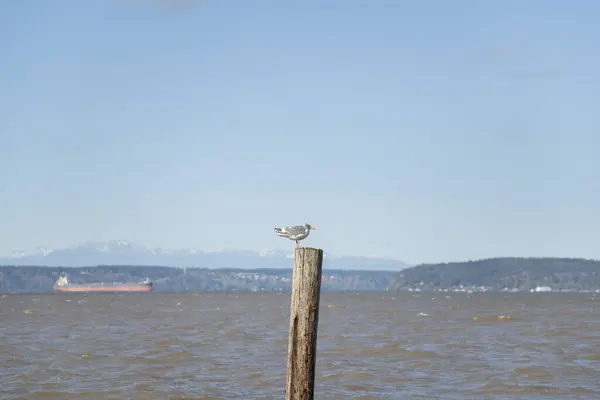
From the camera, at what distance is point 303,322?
1462cm

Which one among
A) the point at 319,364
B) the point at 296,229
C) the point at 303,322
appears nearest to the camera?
the point at 303,322

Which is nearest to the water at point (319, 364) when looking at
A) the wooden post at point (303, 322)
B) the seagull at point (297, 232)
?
the seagull at point (297, 232)

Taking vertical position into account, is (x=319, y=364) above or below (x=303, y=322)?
below

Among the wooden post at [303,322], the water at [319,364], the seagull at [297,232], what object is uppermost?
the seagull at [297,232]

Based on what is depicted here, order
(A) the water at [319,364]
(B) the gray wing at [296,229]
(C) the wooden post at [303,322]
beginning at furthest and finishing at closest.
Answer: (A) the water at [319,364] < (B) the gray wing at [296,229] < (C) the wooden post at [303,322]

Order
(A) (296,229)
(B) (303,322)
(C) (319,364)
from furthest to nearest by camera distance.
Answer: (C) (319,364) → (A) (296,229) → (B) (303,322)

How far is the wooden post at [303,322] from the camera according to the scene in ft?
47.4

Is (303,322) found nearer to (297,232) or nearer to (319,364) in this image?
(297,232)

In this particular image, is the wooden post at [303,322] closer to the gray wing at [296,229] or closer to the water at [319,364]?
the gray wing at [296,229]

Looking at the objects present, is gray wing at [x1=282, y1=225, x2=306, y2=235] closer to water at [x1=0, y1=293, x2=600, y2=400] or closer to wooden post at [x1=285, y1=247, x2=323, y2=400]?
wooden post at [x1=285, y1=247, x2=323, y2=400]

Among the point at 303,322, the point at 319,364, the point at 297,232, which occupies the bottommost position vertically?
the point at 319,364

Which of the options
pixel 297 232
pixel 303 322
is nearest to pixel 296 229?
pixel 297 232

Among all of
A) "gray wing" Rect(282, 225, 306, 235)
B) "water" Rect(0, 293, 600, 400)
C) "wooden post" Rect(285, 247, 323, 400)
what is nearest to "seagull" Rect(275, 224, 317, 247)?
"gray wing" Rect(282, 225, 306, 235)

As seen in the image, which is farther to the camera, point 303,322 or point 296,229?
point 296,229
